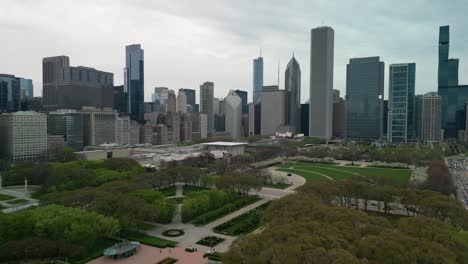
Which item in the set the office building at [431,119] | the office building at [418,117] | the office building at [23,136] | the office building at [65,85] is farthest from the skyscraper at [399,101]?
the office building at [23,136]

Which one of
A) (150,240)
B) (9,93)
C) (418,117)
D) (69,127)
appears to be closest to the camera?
(150,240)

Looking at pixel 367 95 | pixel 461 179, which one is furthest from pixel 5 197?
pixel 367 95

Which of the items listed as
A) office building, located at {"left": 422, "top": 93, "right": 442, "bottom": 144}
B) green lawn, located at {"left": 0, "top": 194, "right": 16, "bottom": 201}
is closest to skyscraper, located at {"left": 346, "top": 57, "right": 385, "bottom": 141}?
office building, located at {"left": 422, "top": 93, "right": 442, "bottom": 144}

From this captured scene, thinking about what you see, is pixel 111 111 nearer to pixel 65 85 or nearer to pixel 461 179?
pixel 65 85

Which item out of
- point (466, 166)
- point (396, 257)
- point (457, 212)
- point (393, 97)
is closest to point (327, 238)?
point (396, 257)

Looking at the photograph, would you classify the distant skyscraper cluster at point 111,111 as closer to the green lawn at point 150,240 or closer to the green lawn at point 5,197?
the green lawn at point 5,197
